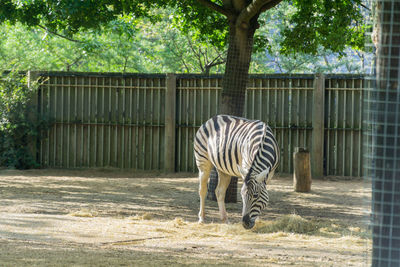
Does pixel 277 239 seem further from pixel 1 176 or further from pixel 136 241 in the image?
pixel 1 176

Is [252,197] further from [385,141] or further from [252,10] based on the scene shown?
[252,10]

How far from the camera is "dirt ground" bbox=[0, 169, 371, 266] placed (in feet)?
18.9

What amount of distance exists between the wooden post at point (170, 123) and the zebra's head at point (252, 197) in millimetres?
7225

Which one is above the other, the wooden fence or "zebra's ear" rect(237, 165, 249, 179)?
the wooden fence

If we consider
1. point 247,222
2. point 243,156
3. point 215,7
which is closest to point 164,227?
point 247,222

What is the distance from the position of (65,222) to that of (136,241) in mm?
1576

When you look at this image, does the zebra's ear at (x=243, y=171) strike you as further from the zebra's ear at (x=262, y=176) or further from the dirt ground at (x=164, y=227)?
the dirt ground at (x=164, y=227)

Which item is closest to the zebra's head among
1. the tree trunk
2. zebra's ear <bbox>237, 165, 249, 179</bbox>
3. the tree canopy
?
zebra's ear <bbox>237, 165, 249, 179</bbox>

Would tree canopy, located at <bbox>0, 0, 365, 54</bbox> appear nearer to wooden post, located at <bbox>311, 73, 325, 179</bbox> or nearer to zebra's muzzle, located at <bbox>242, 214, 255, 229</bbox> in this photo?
wooden post, located at <bbox>311, 73, 325, 179</bbox>

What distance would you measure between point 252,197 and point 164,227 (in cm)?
130

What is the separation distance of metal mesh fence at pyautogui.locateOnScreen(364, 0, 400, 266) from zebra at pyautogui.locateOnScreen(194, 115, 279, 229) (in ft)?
11.4

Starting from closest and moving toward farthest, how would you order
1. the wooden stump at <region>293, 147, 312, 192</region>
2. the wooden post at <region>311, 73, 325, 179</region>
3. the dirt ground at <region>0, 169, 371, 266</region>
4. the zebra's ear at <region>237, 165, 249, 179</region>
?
the dirt ground at <region>0, 169, 371, 266</region> < the zebra's ear at <region>237, 165, 249, 179</region> < the wooden stump at <region>293, 147, 312, 192</region> < the wooden post at <region>311, 73, 325, 179</region>

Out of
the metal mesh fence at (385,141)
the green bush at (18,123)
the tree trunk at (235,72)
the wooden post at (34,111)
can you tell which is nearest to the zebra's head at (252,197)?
the tree trunk at (235,72)

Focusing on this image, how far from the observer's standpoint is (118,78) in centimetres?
1505
